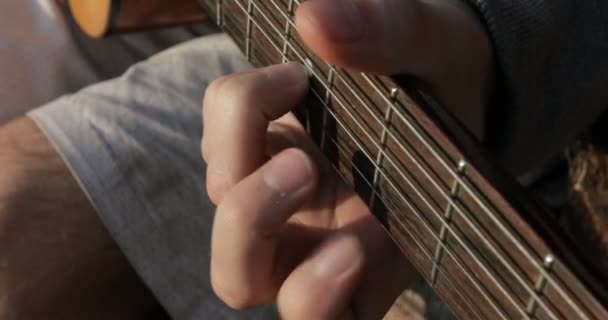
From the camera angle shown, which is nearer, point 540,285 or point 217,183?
point 540,285

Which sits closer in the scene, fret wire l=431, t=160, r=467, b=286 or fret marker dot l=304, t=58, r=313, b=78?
fret wire l=431, t=160, r=467, b=286

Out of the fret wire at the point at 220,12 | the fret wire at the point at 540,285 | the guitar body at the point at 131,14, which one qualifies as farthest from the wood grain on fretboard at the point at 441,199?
the guitar body at the point at 131,14

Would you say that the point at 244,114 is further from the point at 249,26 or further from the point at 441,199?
the point at 441,199

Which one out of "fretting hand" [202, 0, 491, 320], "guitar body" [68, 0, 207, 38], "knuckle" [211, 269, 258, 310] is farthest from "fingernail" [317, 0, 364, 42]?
"guitar body" [68, 0, 207, 38]

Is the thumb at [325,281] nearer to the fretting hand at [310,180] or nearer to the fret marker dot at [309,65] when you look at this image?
the fretting hand at [310,180]

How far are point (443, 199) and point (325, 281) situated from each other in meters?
0.15

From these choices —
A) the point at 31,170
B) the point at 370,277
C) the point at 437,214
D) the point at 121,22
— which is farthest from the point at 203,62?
the point at 437,214

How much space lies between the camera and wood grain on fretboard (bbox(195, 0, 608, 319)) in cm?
39

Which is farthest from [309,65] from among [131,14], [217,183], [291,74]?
[131,14]

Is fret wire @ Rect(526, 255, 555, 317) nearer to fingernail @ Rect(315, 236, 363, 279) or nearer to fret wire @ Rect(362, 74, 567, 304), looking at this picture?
fret wire @ Rect(362, 74, 567, 304)

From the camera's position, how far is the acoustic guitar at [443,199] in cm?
39

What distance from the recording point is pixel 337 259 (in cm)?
57

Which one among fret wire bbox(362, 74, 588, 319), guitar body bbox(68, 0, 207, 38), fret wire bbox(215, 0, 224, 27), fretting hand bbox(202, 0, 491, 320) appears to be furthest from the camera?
guitar body bbox(68, 0, 207, 38)

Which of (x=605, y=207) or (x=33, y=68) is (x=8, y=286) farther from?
(x=605, y=207)
